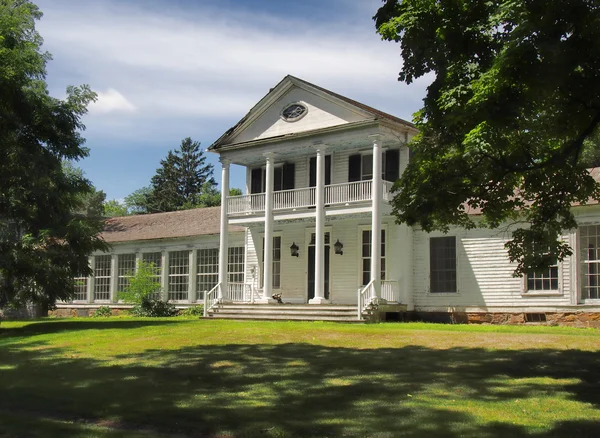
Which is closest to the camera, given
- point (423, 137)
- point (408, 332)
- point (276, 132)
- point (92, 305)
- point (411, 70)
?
point (411, 70)

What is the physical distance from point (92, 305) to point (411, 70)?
26587 millimetres

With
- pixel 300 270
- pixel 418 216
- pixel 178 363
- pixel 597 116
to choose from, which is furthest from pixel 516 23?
pixel 300 270

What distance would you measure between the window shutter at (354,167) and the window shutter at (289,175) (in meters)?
2.52

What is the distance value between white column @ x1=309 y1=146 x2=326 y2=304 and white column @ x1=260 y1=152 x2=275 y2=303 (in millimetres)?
1956

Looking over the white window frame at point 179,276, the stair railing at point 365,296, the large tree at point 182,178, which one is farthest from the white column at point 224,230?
the large tree at point 182,178

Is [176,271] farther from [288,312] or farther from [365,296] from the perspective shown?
[365,296]

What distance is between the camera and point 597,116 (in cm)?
945

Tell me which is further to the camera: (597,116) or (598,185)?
(598,185)

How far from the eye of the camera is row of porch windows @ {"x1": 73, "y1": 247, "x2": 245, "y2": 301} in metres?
29.0

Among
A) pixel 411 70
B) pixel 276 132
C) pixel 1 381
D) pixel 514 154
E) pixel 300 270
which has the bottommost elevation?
pixel 1 381

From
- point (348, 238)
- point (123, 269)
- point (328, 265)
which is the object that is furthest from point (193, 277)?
point (348, 238)

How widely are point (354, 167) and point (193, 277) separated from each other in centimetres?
954

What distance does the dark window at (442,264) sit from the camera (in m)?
22.9

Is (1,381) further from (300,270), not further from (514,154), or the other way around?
(300,270)
